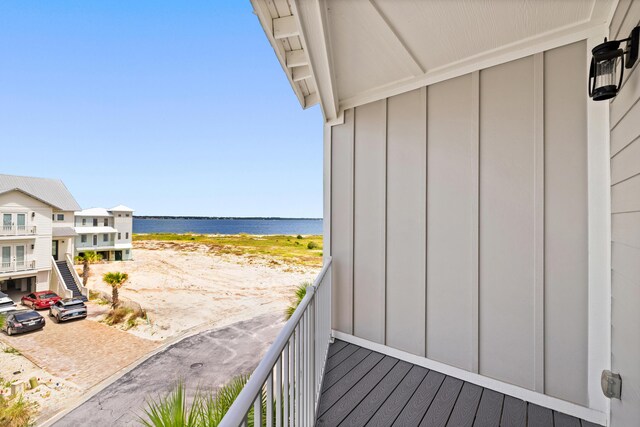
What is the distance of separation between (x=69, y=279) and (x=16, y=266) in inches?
89.7

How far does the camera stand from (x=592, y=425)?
4.76 ft

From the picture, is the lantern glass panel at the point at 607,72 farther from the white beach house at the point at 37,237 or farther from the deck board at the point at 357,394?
the white beach house at the point at 37,237

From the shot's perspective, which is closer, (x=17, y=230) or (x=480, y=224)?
(x=480, y=224)

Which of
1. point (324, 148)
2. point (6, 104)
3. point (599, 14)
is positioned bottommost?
point (324, 148)

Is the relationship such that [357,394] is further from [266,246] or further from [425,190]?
[266,246]

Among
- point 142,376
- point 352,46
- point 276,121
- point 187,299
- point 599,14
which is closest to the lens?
point 599,14

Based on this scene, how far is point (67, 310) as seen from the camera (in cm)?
945

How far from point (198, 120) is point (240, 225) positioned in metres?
9.80

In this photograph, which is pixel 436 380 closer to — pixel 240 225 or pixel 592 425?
pixel 592 425

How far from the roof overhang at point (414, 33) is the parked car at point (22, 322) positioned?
11.3 meters

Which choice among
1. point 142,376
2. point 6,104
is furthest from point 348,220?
point 6,104

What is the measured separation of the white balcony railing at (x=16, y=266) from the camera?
26.8 feet

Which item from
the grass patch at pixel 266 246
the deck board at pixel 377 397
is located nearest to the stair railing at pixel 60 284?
the grass patch at pixel 266 246

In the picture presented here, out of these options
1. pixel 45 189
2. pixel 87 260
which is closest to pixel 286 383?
pixel 45 189
